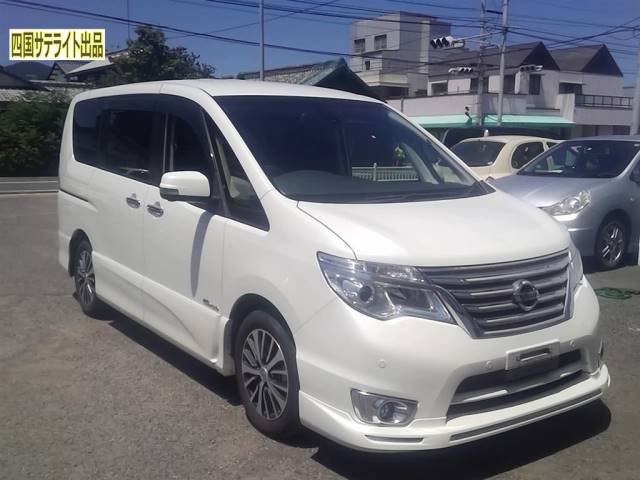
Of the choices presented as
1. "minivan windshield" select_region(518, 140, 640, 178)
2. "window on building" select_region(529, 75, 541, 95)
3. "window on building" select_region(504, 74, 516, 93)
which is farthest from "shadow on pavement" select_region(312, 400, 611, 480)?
"window on building" select_region(504, 74, 516, 93)

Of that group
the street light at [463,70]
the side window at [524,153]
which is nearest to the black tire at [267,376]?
the side window at [524,153]

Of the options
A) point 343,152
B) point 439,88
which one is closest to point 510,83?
point 439,88

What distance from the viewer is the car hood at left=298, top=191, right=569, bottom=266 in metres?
3.53

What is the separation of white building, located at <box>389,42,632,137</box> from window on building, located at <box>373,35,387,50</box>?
43.6 feet

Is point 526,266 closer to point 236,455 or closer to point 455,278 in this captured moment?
point 455,278

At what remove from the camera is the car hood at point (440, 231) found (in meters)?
3.53

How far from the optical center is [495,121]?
4150 centimetres

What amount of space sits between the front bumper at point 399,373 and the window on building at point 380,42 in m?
64.3

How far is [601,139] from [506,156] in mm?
2887

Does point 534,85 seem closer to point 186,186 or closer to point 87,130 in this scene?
point 87,130

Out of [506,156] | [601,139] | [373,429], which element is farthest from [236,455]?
[506,156]

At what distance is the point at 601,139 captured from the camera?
31.3ft

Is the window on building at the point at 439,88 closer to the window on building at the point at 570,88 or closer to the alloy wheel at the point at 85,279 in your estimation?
the window on building at the point at 570,88

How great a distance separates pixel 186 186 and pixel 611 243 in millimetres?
Result: 6137
